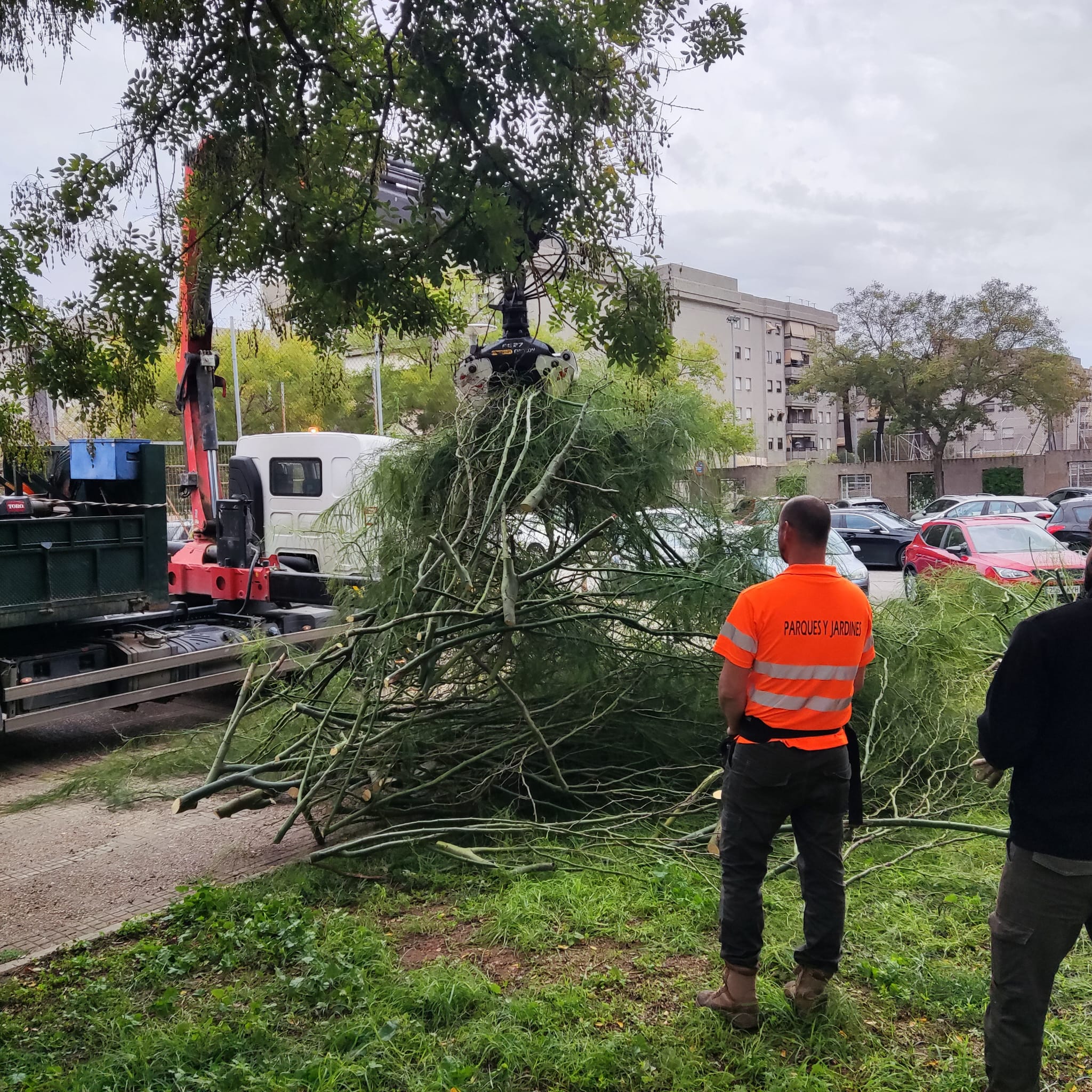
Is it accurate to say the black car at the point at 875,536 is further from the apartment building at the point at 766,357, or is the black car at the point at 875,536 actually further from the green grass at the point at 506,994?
the apartment building at the point at 766,357

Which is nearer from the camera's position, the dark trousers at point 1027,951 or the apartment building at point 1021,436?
the dark trousers at point 1027,951

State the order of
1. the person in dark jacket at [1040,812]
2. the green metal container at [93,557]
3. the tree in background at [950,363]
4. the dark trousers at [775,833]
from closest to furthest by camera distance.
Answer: the person in dark jacket at [1040,812] → the dark trousers at [775,833] → the green metal container at [93,557] → the tree in background at [950,363]

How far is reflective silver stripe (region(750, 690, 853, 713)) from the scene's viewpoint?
340cm

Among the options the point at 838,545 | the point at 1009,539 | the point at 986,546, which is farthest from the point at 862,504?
the point at 838,545

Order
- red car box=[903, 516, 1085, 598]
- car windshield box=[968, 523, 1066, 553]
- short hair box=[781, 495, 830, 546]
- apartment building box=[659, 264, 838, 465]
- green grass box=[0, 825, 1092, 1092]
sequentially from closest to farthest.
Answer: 1. green grass box=[0, 825, 1092, 1092]
2. short hair box=[781, 495, 830, 546]
3. red car box=[903, 516, 1085, 598]
4. car windshield box=[968, 523, 1066, 553]
5. apartment building box=[659, 264, 838, 465]

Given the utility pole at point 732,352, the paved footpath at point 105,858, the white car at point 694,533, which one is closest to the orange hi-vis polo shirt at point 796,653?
the white car at point 694,533

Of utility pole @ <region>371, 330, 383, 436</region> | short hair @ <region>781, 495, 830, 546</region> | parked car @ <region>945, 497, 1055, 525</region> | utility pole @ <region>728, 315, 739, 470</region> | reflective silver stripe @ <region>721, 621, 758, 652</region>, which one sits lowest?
reflective silver stripe @ <region>721, 621, 758, 652</region>

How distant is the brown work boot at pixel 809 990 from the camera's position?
3.47 metres

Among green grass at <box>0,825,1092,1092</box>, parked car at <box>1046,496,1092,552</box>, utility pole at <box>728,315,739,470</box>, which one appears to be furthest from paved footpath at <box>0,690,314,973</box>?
utility pole at <box>728,315,739,470</box>

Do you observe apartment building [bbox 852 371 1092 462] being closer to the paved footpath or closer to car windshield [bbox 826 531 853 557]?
car windshield [bbox 826 531 853 557]

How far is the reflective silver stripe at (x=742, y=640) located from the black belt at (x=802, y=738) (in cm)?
25

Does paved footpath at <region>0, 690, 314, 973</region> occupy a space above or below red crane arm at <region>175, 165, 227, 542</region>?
below

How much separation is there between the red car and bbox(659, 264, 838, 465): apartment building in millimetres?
47760

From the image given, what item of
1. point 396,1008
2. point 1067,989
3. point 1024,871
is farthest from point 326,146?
point 1067,989
